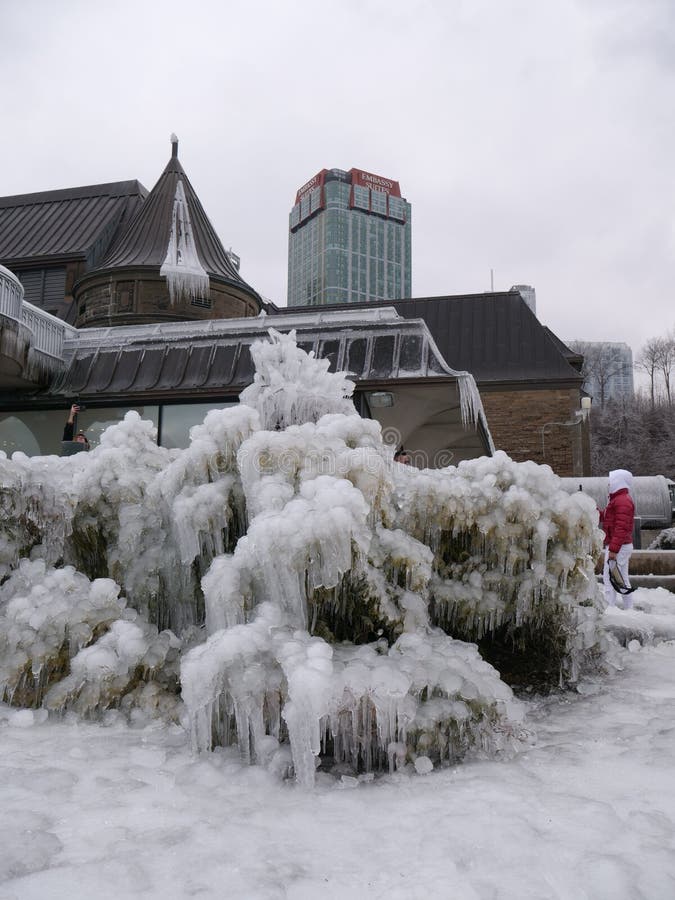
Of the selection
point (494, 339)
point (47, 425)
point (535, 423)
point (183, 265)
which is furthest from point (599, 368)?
point (47, 425)

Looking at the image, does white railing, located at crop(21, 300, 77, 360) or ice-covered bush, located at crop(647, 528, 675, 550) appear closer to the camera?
white railing, located at crop(21, 300, 77, 360)

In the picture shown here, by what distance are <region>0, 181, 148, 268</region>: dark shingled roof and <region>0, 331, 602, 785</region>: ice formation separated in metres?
21.6

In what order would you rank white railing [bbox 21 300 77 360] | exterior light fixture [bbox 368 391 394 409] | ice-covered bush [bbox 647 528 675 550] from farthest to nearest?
ice-covered bush [bbox 647 528 675 550] → white railing [bbox 21 300 77 360] → exterior light fixture [bbox 368 391 394 409]

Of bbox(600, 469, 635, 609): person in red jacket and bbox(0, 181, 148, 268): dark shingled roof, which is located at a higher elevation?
bbox(0, 181, 148, 268): dark shingled roof

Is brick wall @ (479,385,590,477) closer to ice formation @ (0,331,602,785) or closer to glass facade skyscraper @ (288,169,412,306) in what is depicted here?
ice formation @ (0,331,602,785)

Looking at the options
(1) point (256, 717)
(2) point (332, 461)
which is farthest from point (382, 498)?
(1) point (256, 717)

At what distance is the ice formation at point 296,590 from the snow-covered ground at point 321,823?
0.69 ft

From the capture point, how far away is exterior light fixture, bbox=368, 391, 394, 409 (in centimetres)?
1077

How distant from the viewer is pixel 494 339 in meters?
26.3

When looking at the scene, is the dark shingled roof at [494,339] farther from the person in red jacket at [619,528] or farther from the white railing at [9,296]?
the person in red jacket at [619,528]

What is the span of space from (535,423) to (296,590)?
2249cm

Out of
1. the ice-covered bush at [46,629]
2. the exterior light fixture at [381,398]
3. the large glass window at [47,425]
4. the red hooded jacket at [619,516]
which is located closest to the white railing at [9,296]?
the large glass window at [47,425]

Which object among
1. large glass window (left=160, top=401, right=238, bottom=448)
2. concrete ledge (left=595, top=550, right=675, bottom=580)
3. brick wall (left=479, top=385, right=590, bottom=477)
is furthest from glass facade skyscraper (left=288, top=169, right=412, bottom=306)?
concrete ledge (left=595, top=550, right=675, bottom=580)

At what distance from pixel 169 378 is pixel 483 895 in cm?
989
